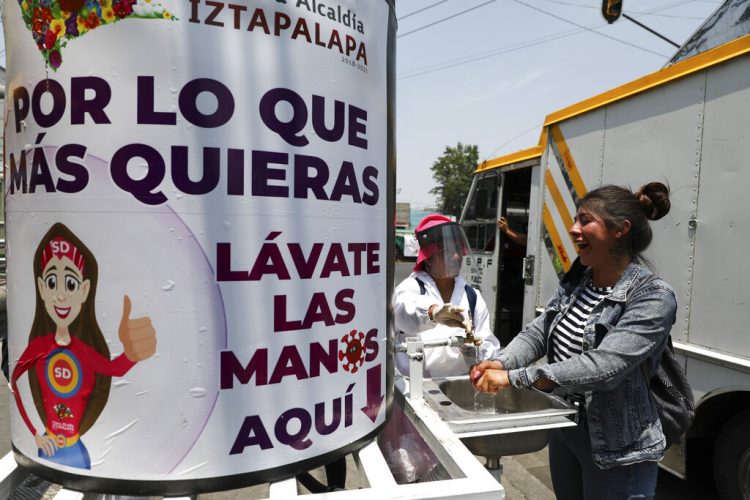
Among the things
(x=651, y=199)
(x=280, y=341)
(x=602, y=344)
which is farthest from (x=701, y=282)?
(x=280, y=341)

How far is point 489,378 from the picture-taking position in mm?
1726

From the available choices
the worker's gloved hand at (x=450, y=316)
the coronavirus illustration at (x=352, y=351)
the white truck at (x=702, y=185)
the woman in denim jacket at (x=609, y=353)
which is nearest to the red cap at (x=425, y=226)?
the worker's gloved hand at (x=450, y=316)

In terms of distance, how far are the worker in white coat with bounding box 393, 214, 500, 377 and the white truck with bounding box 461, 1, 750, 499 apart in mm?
1402

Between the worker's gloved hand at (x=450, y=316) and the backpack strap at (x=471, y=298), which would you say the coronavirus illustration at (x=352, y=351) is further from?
the backpack strap at (x=471, y=298)

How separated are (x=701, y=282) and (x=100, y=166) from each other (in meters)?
3.18

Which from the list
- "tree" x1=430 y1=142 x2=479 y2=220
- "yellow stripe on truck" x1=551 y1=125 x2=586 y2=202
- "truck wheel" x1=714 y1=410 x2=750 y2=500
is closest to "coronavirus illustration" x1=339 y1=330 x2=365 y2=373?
"truck wheel" x1=714 y1=410 x2=750 y2=500

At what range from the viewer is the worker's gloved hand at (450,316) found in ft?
6.63

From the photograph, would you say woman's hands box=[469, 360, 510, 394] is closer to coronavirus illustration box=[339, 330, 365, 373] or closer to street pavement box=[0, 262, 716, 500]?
coronavirus illustration box=[339, 330, 365, 373]

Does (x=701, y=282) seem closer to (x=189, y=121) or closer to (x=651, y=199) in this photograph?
(x=651, y=199)

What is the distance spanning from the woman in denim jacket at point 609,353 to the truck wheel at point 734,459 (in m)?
1.51

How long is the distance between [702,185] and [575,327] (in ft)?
5.73

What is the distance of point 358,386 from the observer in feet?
4.17

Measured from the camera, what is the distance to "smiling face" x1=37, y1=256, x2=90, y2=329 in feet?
3.47

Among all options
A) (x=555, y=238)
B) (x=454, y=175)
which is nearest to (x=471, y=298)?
(x=555, y=238)
